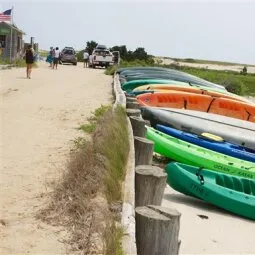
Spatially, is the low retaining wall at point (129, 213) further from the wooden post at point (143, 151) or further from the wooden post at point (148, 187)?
the wooden post at point (143, 151)

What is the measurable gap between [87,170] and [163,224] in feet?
4.83

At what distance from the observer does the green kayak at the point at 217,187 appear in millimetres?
7078

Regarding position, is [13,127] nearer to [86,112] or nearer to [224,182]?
[86,112]

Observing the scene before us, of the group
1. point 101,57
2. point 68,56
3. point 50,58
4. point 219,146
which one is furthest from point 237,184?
point 68,56

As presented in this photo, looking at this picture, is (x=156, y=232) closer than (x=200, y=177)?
Yes

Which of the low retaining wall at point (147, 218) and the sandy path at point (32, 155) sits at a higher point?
the low retaining wall at point (147, 218)

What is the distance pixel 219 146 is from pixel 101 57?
27350mm

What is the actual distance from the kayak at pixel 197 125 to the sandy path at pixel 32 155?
147cm

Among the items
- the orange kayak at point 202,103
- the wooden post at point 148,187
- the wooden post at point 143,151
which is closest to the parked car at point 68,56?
the orange kayak at point 202,103

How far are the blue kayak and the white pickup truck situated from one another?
86.2ft

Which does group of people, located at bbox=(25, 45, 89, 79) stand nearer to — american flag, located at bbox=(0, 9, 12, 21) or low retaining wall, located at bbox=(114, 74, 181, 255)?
american flag, located at bbox=(0, 9, 12, 21)

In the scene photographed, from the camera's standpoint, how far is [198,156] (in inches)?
341

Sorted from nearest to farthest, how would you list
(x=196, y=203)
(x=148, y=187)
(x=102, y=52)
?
(x=148, y=187) → (x=196, y=203) → (x=102, y=52)

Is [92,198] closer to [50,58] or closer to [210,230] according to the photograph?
[210,230]
